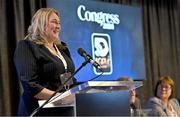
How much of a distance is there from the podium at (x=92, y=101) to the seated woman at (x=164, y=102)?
2216 millimetres

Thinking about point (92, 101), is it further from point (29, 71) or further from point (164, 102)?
point (164, 102)

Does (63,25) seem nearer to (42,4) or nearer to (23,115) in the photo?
(42,4)

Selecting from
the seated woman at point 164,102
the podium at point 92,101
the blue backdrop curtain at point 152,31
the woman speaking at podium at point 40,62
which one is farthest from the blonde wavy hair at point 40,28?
the seated woman at point 164,102

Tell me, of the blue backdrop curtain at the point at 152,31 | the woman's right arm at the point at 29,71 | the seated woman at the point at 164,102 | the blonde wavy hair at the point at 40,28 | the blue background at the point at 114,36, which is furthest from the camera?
the seated woman at the point at 164,102

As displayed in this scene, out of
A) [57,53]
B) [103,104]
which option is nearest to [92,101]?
[103,104]

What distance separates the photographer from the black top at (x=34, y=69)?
207 centimetres

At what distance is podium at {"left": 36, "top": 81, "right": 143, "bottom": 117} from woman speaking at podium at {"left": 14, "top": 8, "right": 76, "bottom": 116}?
0.72 feet

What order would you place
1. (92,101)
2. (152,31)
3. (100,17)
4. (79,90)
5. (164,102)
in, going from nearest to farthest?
(79,90) < (92,101) < (164,102) < (100,17) < (152,31)

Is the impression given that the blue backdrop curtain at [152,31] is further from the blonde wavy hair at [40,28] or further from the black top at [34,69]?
the black top at [34,69]

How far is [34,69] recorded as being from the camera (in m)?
2.11

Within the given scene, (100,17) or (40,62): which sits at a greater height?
(100,17)

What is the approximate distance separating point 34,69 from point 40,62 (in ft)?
0.24

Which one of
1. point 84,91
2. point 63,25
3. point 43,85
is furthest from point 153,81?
point 84,91

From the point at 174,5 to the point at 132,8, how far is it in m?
1.08
